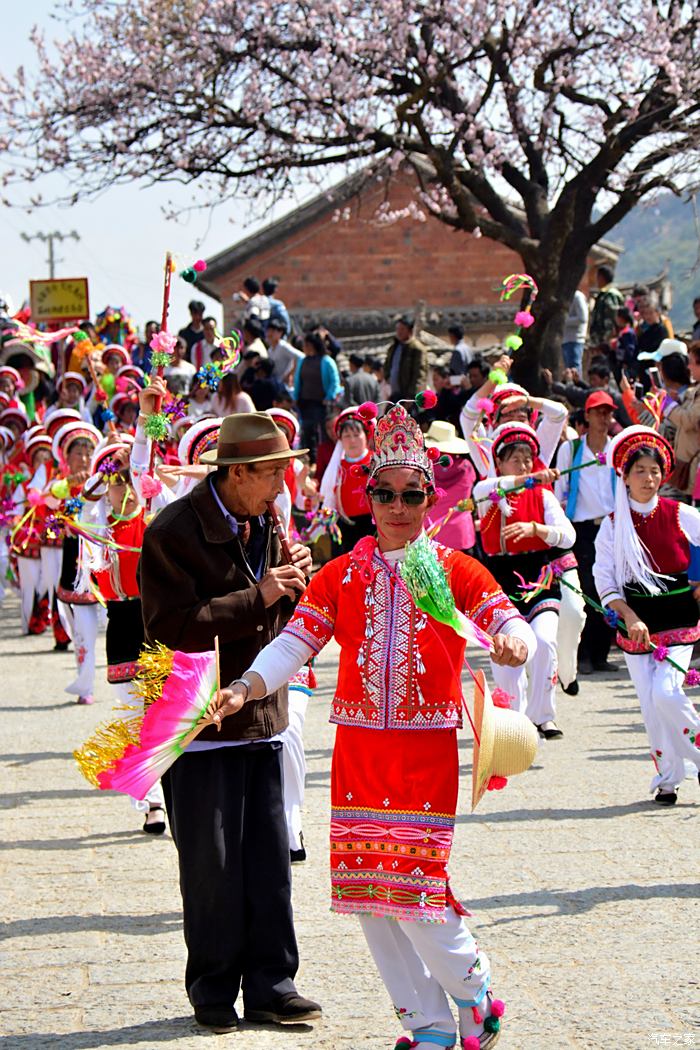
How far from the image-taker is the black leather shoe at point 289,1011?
17.5ft

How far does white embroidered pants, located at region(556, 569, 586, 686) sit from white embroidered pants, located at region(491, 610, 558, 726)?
41cm

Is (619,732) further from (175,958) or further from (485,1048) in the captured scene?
(485,1048)

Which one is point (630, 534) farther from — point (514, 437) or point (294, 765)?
point (294, 765)

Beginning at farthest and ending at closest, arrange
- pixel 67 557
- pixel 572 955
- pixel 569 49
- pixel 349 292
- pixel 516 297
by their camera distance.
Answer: pixel 349 292 → pixel 516 297 → pixel 569 49 → pixel 67 557 → pixel 572 955

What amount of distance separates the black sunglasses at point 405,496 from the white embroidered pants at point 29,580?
1148cm

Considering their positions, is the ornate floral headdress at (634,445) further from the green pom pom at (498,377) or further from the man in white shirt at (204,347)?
the man in white shirt at (204,347)

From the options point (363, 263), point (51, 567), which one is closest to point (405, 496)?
point (51, 567)

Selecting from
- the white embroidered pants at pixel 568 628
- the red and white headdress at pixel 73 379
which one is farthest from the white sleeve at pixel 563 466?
the red and white headdress at pixel 73 379

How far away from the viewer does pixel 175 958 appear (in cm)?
613

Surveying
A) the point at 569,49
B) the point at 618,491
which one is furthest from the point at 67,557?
the point at 569,49

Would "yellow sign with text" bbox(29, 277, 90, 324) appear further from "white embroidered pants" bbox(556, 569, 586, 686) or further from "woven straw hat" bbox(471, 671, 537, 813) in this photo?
"woven straw hat" bbox(471, 671, 537, 813)

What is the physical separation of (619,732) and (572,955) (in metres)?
4.74

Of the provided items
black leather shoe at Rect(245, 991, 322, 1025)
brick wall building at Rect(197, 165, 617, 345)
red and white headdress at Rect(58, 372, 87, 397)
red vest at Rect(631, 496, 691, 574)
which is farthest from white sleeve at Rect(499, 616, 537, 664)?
brick wall building at Rect(197, 165, 617, 345)

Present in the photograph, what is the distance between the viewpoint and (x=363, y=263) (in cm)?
3812
